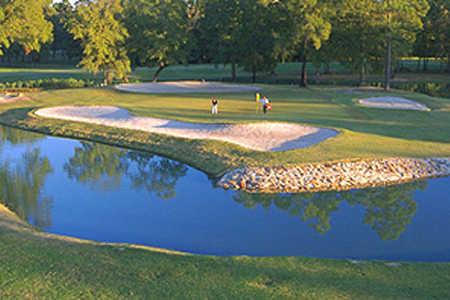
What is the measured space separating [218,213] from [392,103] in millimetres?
29024

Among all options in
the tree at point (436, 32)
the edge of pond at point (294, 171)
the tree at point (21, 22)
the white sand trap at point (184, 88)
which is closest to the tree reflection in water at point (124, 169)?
the edge of pond at point (294, 171)

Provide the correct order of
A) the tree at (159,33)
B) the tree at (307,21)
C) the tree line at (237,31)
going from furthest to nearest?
the tree at (159,33) → the tree line at (237,31) → the tree at (307,21)

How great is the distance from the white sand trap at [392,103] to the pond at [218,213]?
20015 millimetres

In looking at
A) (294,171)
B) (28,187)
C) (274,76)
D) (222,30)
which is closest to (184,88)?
(222,30)

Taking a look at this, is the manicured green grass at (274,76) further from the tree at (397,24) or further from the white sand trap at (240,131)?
the white sand trap at (240,131)

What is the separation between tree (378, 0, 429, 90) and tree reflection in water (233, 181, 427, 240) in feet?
133

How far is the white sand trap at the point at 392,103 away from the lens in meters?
41.0

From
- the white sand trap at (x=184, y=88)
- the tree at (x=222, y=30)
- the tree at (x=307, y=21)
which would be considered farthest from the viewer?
the tree at (x=222, y=30)

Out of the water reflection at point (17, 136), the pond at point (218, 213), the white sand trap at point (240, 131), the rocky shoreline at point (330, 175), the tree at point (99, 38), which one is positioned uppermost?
the tree at point (99, 38)

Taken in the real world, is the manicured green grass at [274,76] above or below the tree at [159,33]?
below

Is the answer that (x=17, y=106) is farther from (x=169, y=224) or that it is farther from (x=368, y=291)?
(x=368, y=291)

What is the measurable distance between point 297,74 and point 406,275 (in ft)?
237

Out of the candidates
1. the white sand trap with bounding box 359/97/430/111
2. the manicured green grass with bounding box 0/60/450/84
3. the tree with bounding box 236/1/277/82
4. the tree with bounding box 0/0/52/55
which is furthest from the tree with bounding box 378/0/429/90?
the tree with bounding box 0/0/52/55

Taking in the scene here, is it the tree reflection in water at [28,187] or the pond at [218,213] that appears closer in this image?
the pond at [218,213]
